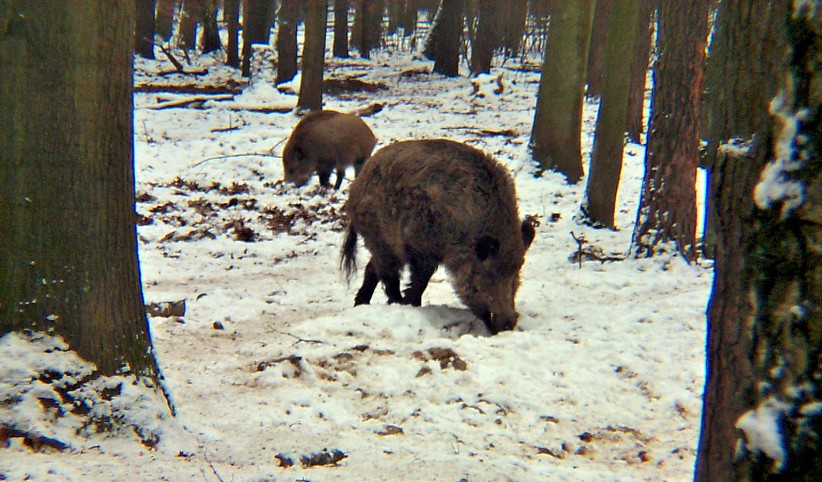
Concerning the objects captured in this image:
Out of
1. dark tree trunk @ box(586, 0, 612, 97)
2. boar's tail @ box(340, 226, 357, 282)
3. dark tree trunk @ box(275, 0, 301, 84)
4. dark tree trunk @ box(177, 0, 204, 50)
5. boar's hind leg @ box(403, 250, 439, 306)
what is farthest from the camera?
dark tree trunk @ box(177, 0, 204, 50)

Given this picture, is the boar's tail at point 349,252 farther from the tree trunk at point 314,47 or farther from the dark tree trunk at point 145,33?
the dark tree trunk at point 145,33

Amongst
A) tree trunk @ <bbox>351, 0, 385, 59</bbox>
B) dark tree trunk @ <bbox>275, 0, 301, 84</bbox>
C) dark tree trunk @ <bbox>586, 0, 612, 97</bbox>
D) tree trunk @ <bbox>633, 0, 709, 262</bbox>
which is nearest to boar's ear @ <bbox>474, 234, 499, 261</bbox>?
tree trunk @ <bbox>633, 0, 709, 262</bbox>

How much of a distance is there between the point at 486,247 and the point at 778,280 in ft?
13.8

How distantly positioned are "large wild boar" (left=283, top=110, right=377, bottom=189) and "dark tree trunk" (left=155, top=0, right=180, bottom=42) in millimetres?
16701

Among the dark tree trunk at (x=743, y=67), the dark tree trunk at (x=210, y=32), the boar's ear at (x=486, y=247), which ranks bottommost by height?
the boar's ear at (x=486, y=247)

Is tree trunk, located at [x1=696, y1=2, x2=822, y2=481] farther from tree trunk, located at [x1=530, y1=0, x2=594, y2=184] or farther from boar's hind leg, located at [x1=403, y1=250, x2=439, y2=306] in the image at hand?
tree trunk, located at [x1=530, y1=0, x2=594, y2=184]

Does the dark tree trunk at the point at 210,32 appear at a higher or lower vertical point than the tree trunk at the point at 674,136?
higher

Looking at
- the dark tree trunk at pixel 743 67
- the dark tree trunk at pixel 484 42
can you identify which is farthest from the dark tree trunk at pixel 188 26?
the dark tree trunk at pixel 743 67

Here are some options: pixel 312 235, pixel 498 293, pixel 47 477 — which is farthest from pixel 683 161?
pixel 47 477

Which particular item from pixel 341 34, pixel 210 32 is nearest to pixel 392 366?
pixel 210 32

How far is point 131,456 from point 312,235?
593 centimetres

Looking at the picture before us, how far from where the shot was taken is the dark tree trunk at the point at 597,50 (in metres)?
19.0

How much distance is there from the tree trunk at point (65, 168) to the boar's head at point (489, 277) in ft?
10.7

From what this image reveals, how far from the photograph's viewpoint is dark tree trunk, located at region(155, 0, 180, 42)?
1051 inches
